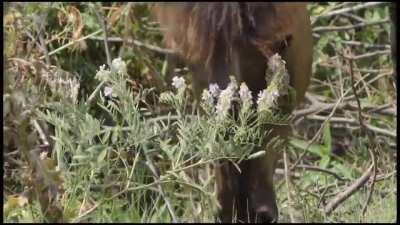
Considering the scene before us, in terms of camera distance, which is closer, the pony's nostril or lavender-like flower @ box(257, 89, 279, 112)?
lavender-like flower @ box(257, 89, 279, 112)

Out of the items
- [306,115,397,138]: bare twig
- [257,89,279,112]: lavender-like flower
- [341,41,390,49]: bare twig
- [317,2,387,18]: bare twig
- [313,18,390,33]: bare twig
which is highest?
[317,2,387,18]: bare twig

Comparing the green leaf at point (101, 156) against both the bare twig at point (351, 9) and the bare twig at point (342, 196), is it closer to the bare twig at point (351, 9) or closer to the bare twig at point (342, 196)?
the bare twig at point (342, 196)

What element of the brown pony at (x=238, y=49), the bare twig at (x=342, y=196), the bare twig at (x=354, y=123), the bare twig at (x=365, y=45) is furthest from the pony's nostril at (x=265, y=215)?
the bare twig at (x=365, y=45)

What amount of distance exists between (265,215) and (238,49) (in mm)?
506

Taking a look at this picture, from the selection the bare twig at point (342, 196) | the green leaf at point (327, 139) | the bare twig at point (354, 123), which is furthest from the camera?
the green leaf at point (327, 139)

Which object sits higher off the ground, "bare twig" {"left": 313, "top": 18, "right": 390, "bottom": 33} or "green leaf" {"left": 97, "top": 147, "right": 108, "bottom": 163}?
"bare twig" {"left": 313, "top": 18, "right": 390, "bottom": 33}

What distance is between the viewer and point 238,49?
259 centimetres

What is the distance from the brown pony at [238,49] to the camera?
2527 mm

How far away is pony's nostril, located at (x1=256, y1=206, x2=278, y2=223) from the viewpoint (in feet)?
8.27

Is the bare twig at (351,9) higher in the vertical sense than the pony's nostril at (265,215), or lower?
higher

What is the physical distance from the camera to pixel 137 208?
1.96 meters

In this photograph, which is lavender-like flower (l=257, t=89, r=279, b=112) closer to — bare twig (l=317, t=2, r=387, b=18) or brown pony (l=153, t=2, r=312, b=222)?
brown pony (l=153, t=2, r=312, b=222)

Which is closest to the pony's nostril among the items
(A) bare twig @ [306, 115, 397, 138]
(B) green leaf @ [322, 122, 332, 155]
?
(A) bare twig @ [306, 115, 397, 138]

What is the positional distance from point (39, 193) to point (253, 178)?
125 centimetres
